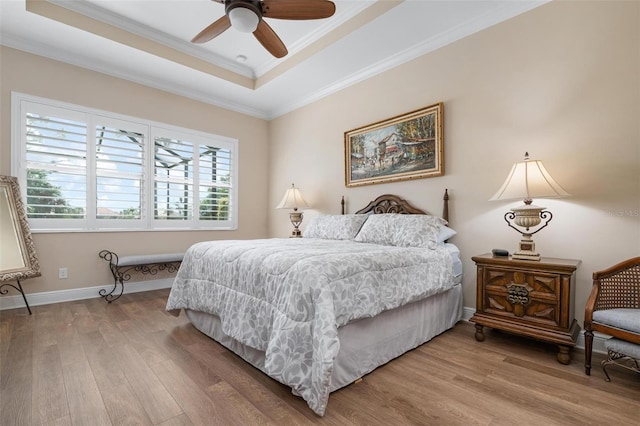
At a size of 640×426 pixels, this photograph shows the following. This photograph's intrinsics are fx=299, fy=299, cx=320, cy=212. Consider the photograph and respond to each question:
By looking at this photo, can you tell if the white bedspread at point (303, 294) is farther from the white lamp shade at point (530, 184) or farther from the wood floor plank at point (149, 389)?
the white lamp shade at point (530, 184)

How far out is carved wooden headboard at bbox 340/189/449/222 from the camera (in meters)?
3.11

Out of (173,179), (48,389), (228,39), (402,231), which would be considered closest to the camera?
(48,389)

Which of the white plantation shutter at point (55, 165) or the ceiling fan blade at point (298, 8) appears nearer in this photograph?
the ceiling fan blade at point (298, 8)


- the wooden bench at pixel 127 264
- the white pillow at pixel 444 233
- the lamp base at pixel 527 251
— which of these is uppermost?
the white pillow at pixel 444 233

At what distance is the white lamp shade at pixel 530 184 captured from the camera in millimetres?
2233

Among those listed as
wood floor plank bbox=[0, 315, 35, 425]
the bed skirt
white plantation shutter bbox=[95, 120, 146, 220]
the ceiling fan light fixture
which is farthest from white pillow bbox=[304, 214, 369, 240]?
wood floor plank bbox=[0, 315, 35, 425]

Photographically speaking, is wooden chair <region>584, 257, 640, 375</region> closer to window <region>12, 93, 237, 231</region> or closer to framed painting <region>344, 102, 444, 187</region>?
framed painting <region>344, 102, 444, 187</region>

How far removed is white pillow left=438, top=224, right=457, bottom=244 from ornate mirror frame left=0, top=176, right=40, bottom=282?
4.13 metres

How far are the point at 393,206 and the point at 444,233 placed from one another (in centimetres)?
76

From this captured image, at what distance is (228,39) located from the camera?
11.9 feet

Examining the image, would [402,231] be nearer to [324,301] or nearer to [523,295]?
[523,295]

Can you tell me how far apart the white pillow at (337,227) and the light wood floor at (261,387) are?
4.71ft

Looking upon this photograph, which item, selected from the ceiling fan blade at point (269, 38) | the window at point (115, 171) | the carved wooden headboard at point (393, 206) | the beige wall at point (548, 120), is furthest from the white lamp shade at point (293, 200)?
the ceiling fan blade at point (269, 38)

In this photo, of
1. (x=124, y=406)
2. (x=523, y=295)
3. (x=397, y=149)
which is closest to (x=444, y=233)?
(x=523, y=295)
